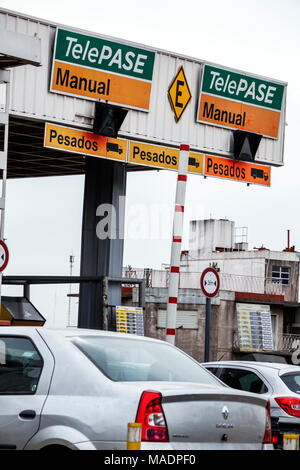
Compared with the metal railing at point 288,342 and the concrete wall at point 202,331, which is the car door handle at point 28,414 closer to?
the concrete wall at point 202,331

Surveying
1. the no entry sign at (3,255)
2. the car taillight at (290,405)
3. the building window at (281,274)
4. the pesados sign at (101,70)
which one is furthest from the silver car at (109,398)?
the building window at (281,274)

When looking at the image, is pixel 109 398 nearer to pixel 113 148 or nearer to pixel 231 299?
pixel 113 148

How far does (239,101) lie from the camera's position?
24203 millimetres

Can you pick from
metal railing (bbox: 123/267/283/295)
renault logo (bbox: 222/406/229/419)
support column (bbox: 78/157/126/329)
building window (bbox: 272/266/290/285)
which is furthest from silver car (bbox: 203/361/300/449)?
building window (bbox: 272/266/290/285)

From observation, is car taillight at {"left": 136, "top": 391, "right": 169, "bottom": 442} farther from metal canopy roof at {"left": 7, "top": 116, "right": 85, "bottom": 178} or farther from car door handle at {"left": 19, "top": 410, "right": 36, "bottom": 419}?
metal canopy roof at {"left": 7, "top": 116, "right": 85, "bottom": 178}

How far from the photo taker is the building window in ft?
254

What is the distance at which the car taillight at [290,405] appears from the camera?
12.0 metres

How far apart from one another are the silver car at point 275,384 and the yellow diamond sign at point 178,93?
1058 centimetres

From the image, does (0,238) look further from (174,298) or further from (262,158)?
(262,158)

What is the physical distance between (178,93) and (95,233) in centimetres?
361

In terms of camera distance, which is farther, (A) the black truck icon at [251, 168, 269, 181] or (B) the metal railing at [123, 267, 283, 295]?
(B) the metal railing at [123, 267, 283, 295]

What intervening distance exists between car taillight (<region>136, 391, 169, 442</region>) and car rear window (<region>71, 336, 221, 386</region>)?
1.42 feet

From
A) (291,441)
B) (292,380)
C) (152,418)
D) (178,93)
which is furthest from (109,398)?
(178,93)

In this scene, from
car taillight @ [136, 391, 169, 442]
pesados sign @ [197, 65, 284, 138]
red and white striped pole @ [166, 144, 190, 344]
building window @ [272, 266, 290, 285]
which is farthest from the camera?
building window @ [272, 266, 290, 285]
